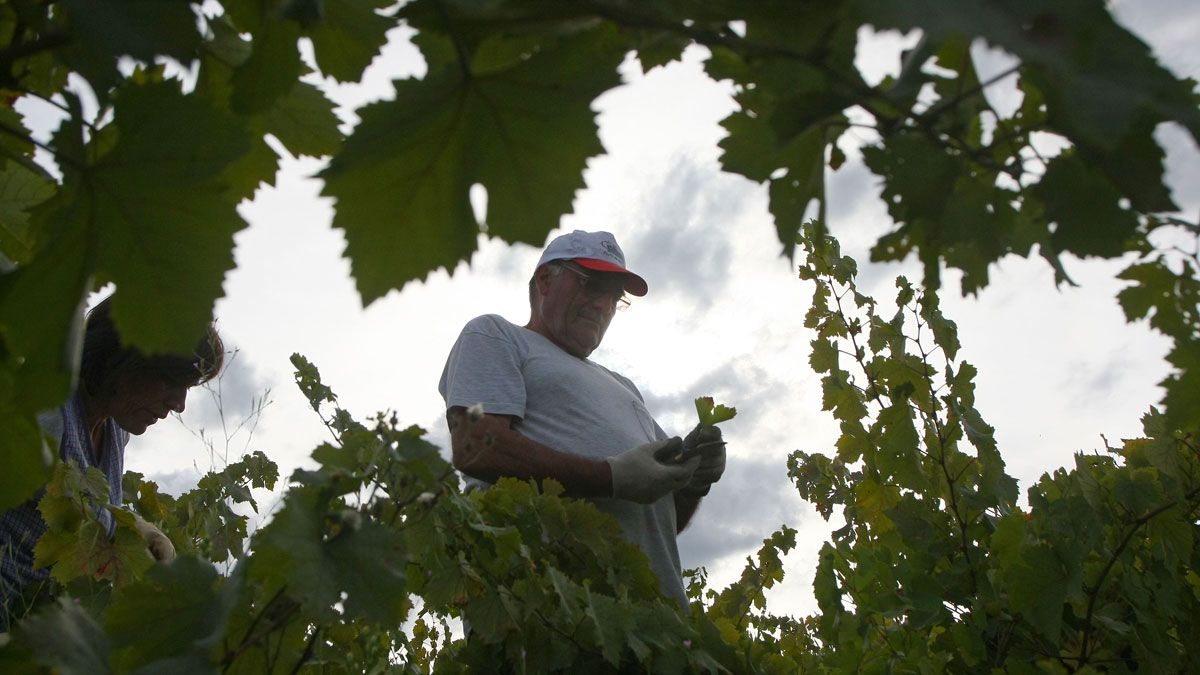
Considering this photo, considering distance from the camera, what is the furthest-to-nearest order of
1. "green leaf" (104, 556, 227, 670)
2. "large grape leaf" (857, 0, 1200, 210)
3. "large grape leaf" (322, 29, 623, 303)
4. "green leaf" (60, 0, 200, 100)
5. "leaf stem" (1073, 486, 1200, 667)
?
1. "leaf stem" (1073, 486, 1200, 667)
2. "green leaf" (104, 556, 227, 670)
3. "large grape leaf" (322, 29, 623, 303)
4. "green leaf" (60, 0, 200, 100)
5. "large grape leaf" (857, 0, 1200, 210)

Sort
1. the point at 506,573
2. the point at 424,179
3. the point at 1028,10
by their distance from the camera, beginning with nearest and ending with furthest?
1. the point at 1028,10
2. the point at 424,179
3. the point at 506,573

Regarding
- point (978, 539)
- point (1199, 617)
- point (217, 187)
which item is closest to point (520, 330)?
point (978, 539)

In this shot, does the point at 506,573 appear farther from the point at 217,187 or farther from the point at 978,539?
the point at 217,187

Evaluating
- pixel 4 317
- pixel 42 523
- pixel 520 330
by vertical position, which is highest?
pixel 520 330

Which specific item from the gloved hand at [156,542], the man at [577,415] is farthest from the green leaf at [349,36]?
the gloved hand at [156,542]

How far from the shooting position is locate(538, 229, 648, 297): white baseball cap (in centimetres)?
413

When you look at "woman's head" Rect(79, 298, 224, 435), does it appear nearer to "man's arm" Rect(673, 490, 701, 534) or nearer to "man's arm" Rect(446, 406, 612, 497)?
"man's arm" Rect(446, 406, 612, 497)

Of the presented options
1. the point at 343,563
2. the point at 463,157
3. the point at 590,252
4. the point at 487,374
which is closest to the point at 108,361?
the point at 487,374

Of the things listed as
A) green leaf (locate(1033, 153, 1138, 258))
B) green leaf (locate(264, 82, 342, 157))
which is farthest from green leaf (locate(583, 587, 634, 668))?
green leaf (locate(1033, 153, 1138, 258))

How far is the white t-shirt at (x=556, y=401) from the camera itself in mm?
3338

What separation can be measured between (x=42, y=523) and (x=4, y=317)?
3220 millimetres

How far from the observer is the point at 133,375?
3666 mm

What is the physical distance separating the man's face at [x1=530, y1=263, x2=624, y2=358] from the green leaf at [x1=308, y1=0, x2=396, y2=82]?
9.70 feet

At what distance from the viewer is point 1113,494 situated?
261 centimetres
